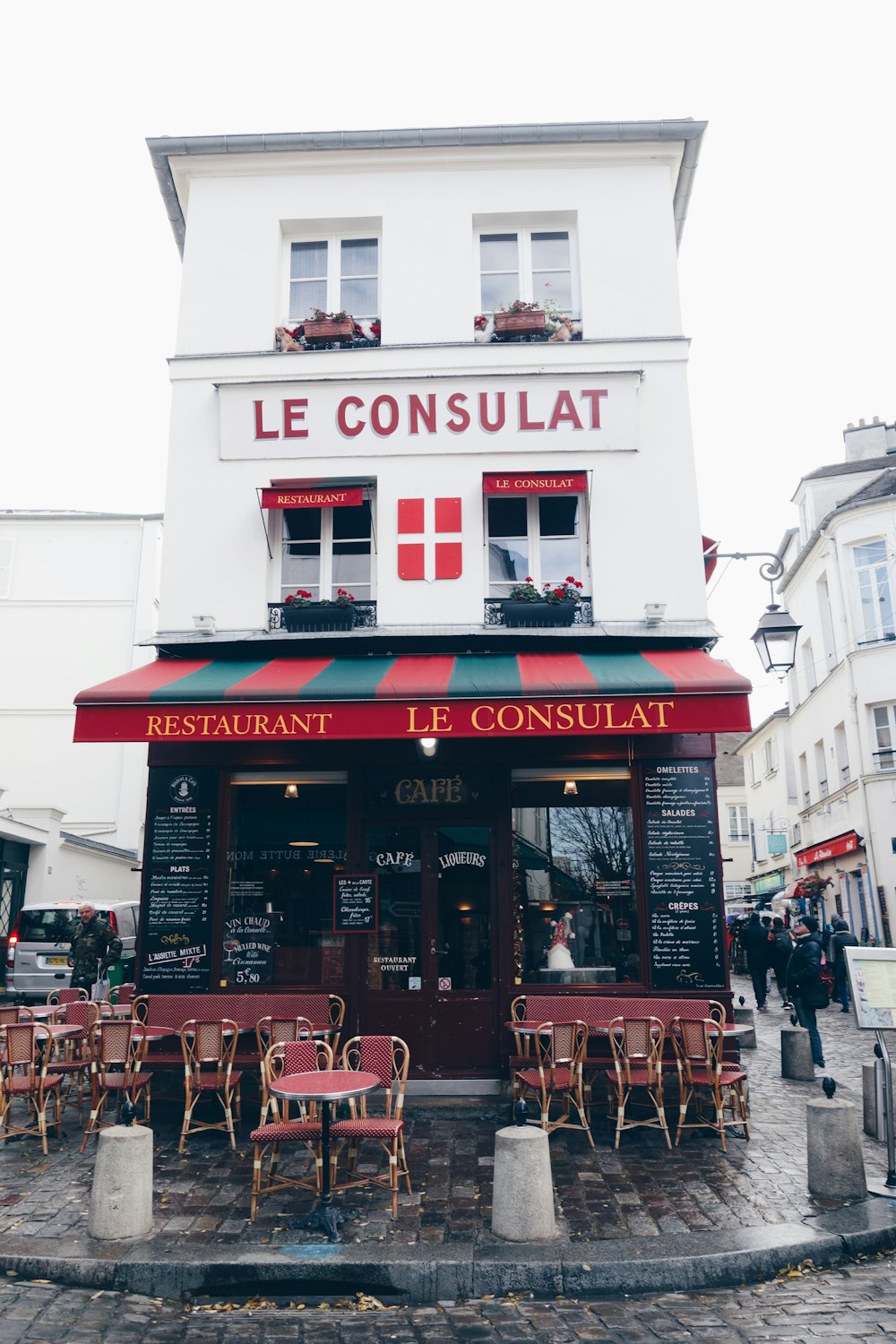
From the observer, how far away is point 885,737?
74.6ft

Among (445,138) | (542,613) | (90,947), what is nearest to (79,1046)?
(90,947)

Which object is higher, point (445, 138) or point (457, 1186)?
point (445, 138)

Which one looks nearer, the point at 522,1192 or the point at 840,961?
the point at 522,1192

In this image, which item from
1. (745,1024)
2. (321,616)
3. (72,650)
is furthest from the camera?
(72,650)

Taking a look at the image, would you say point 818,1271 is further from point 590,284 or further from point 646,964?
point 590,284

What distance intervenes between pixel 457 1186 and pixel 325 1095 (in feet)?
5.12

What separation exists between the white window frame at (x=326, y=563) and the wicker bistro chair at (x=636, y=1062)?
5.13 m

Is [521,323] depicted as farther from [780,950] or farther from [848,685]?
[848,685]

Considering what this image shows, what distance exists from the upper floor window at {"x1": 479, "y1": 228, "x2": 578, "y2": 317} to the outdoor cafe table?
28.1ft

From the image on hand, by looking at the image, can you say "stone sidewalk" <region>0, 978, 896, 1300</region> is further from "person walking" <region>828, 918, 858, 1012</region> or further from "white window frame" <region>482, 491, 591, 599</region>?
"person walking" <region>828, 918, 858, 1012</region>

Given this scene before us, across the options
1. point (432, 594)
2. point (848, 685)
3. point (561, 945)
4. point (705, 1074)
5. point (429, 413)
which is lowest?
point (705, 1074)

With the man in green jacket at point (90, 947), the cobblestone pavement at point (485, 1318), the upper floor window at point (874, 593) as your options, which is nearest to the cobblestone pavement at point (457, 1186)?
the cobblestone pavement at point (485, 1318)

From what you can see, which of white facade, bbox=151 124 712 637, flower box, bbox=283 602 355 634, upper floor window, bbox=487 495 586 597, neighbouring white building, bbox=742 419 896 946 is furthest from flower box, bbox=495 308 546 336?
neighbouring white building, bbox=742 419 896 946

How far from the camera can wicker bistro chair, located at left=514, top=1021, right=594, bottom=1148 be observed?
26.3ft
